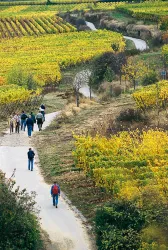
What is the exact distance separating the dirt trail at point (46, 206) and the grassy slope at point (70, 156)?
51 centimetres

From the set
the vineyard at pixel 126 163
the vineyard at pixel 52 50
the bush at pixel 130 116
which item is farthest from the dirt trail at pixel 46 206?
the vineyard at pixel 52 50

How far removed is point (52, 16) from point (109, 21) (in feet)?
53.2

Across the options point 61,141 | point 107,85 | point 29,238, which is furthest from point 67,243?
point 107,85

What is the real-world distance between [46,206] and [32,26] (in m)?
86.0

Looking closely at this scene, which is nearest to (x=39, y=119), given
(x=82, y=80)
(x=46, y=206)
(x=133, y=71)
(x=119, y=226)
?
(x=46, y=206)

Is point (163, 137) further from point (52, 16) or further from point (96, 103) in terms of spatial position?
point (52, 16)

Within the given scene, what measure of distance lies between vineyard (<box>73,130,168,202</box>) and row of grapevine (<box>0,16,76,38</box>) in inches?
2893

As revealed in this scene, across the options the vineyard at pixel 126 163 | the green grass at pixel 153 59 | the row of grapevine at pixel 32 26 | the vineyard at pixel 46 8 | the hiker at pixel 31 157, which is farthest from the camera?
the vineyard at pixel 46 8

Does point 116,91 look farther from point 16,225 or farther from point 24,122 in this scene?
point 16,225

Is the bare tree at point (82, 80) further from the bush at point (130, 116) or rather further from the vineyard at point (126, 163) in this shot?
the vineyard at point (126, 163)

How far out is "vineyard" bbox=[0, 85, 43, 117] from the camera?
128 feet

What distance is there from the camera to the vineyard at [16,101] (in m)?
39.0

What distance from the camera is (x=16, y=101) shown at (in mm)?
39875

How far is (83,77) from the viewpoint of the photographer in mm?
52438
